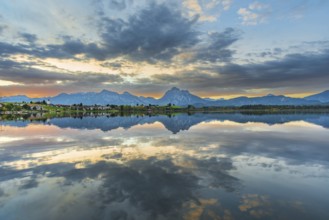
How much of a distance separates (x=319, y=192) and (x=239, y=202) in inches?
277

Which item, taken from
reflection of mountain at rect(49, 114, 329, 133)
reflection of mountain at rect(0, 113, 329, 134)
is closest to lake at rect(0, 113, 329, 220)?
reflection of mountain at rect(0, 113, 329, 134)

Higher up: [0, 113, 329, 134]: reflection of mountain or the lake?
[0, 113, 329, 134]: reflection of mountain

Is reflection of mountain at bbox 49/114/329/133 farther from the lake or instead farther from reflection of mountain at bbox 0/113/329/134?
the lake

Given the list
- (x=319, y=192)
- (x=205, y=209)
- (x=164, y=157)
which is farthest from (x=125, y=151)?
(x=319, y=192)

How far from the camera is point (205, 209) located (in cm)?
1395

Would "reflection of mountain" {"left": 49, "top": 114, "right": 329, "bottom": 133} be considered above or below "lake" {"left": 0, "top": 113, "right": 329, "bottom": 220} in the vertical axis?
above

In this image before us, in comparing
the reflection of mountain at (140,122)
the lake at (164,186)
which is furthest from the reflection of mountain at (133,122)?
the lake at (164,186)

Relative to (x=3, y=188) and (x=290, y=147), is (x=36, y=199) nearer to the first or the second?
(x=3, y=188)

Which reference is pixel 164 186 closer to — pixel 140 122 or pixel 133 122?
pixel 140 122

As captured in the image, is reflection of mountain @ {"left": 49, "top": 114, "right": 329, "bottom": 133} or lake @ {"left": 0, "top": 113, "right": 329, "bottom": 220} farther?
reflection of mountain @ {"left": 49, "top": 114, "right": 329, "bottom": 133}

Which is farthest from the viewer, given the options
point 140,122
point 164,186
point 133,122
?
point 133,122

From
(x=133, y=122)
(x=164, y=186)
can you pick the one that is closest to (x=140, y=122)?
(x=133, y=122)

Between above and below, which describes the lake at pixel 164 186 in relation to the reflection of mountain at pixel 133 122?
below

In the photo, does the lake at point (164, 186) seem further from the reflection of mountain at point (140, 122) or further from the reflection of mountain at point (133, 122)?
the reflection of mountain at point (140, 122)
